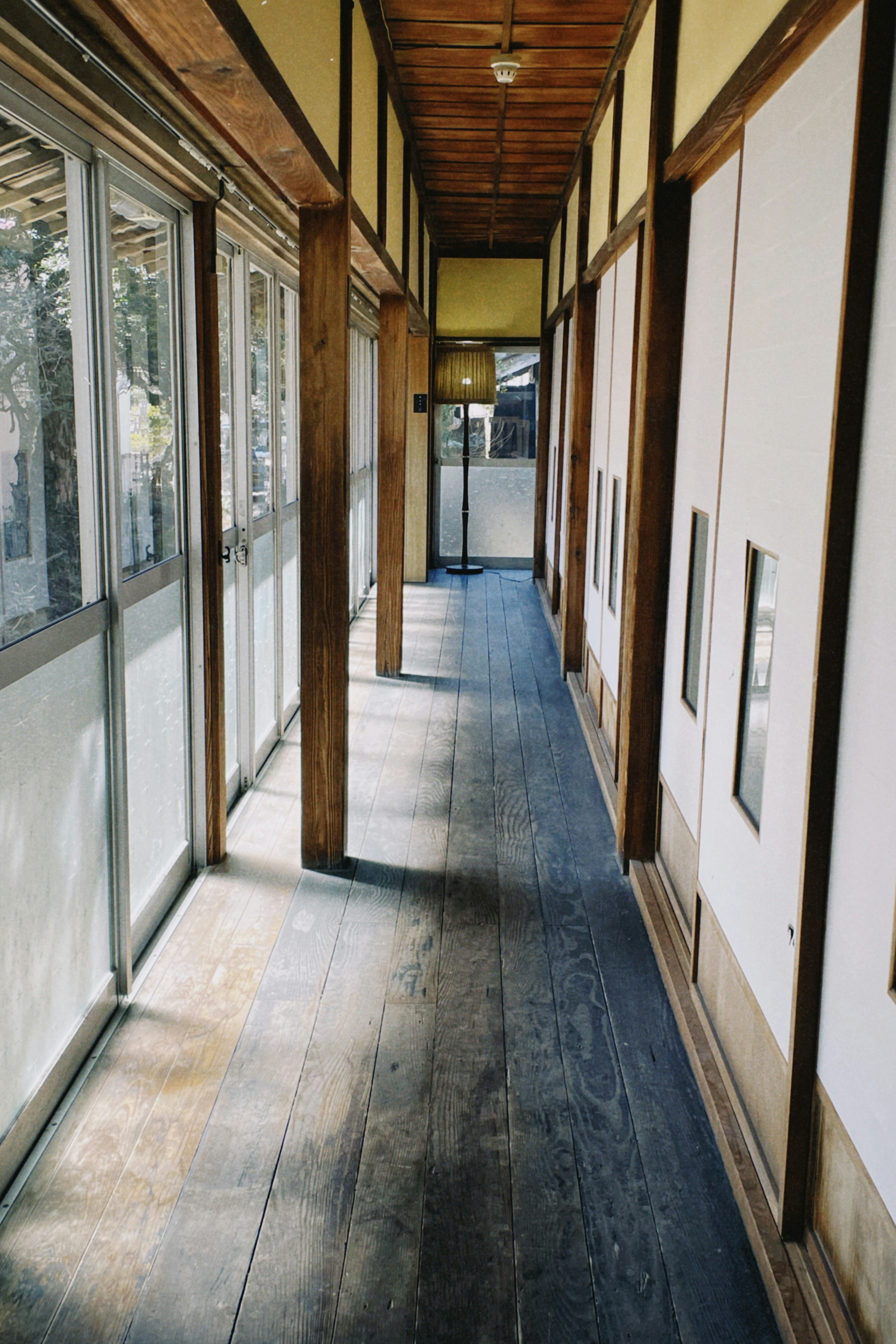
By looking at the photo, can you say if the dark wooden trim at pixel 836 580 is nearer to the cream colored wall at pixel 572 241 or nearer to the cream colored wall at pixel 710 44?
the cream colored wall at pixel 710 44

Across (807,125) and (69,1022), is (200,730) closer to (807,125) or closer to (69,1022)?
(69,1022)

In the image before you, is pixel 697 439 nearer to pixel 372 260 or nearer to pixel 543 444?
pixel 372 260

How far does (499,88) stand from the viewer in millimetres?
4672

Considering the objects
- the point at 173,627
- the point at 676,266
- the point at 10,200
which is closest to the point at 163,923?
the point at 173,627

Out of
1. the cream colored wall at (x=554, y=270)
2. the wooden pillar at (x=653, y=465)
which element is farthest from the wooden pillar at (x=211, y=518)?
the cream colored wall at (x=554, y=270)

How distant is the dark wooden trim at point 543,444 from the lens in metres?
9.32

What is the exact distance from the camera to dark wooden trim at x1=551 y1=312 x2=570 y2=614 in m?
7.21

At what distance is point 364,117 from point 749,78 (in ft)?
6.47

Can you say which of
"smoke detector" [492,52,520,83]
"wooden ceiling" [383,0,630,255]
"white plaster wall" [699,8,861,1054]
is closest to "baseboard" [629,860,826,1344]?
"white plaster wall" [699,8,861,1054]

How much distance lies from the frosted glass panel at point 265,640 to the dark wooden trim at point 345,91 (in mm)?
1583

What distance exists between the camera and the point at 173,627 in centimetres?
319

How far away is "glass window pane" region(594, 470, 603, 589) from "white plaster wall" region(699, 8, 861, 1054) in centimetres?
260

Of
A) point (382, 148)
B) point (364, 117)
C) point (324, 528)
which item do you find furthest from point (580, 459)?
point (324, 528)

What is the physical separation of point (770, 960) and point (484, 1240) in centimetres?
74
